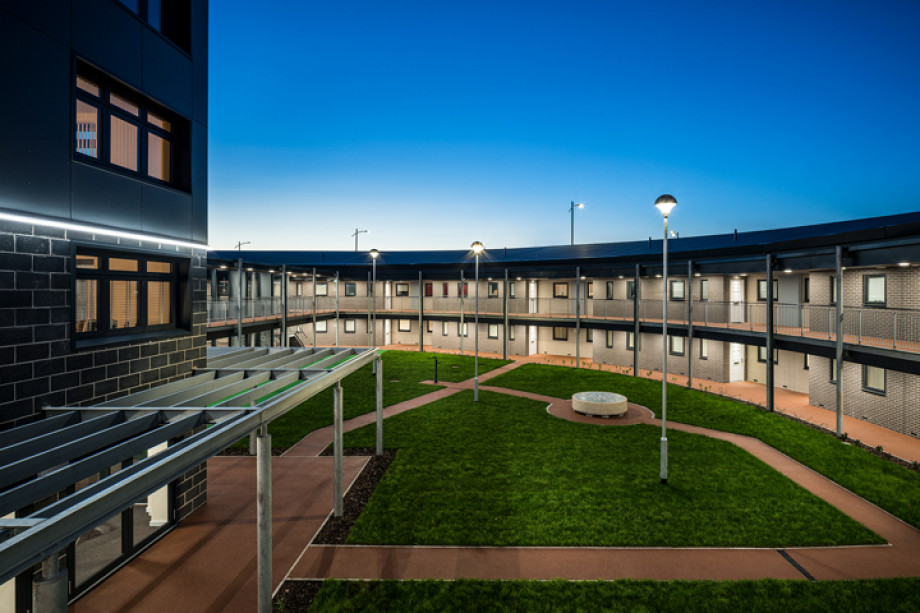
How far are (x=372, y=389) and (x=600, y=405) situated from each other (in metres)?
11.9

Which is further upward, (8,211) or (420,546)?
(8,211)

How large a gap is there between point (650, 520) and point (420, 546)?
513cm

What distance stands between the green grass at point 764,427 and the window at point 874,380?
11.4 feet

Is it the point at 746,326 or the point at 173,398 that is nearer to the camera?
the point at 173,398

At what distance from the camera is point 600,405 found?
58.9ft

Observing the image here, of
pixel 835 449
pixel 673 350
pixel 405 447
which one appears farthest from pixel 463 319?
pixel 835 449

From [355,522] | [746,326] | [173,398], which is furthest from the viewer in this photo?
[746,326]

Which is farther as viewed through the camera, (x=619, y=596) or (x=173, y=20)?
(x=173, y=20)

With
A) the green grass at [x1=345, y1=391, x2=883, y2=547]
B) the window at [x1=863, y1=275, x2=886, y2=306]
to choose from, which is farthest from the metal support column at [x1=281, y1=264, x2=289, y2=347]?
the window at [x1=863, y1=275, x2=886, y2=306]

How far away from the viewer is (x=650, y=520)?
988 centimetres

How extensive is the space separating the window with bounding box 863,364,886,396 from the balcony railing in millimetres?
1319

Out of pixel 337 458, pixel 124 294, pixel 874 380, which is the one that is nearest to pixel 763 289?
pixel 874 380

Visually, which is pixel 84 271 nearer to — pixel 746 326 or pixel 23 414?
pixel 23 414

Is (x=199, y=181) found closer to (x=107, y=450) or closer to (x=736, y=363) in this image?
(x=107, y=450)
